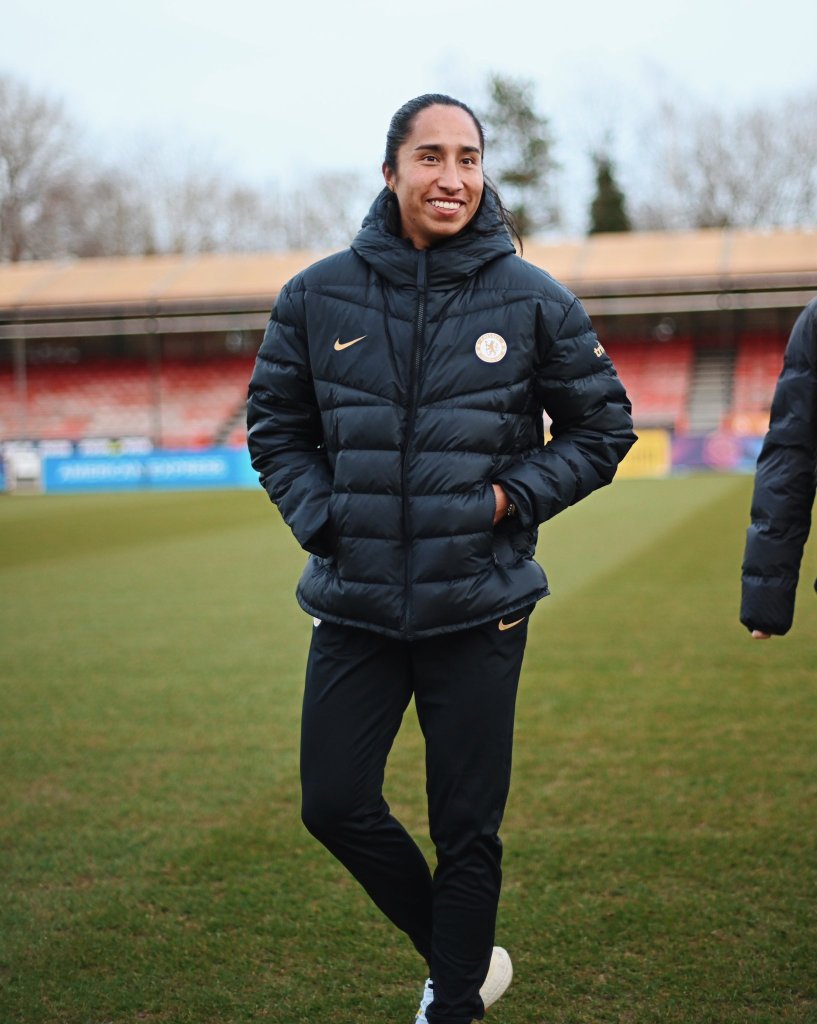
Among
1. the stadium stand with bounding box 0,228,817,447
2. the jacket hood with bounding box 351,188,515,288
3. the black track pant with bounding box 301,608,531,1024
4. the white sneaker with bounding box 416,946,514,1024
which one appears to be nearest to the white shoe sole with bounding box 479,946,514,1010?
the white sneaker with bounding box 416,946,514,1024

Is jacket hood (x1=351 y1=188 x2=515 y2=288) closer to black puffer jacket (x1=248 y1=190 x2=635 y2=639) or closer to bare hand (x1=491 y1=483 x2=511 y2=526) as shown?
black puffer jacket (x1=248 y1=190 x2=635 y2=639)

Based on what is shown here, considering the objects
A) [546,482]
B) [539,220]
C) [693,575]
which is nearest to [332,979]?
[546,482]

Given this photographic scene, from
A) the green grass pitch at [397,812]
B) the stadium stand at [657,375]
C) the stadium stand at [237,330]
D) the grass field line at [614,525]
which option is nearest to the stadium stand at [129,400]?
the stadium stand at [237,330]

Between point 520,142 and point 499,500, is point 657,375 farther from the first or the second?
point 499,500

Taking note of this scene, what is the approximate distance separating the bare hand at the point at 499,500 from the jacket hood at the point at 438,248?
0.48 m

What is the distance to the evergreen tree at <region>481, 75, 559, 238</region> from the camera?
5722 centimetres

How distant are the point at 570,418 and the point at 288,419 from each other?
2.23 ft

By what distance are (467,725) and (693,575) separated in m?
8.28

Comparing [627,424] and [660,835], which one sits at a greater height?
[627,424]

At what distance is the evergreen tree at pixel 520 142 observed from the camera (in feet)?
188

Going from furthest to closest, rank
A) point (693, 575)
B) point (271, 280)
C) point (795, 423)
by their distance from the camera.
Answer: point (271, 280) → point (693, 575) → point (795, 423)

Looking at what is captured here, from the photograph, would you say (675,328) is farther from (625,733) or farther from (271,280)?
(625,733)

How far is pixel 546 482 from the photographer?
267cm

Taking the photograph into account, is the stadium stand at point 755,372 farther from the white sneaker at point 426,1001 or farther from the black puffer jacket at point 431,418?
the white sneaker at point 426,1001
